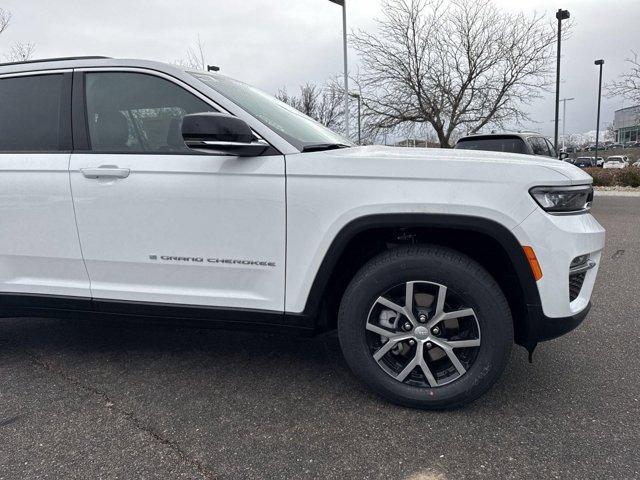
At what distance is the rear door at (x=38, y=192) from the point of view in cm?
286

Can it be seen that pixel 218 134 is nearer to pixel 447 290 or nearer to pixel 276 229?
pixel 276 229

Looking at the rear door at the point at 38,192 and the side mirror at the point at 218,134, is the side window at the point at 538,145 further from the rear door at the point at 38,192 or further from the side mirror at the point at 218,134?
the rear door at the point at 38,192

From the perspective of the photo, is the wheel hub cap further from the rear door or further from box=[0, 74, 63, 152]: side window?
box=[0, 74, 63, 152]: side window

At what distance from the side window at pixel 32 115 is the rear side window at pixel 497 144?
24.4 feet

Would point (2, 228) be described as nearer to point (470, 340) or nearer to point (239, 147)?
point (239, 147)

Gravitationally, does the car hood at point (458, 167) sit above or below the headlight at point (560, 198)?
above

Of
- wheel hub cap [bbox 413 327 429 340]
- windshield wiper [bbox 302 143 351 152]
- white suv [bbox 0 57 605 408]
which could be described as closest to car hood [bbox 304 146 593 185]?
white suv [bbox 0 57 605 408]

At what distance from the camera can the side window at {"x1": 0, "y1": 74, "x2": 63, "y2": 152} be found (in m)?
2.98

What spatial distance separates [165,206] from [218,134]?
0.53 meters

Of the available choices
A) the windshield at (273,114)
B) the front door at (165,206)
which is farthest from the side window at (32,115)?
the windshield at (273,114)

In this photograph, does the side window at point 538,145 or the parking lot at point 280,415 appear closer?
the parking lot at point 280,415

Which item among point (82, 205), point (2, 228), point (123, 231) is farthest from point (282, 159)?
point (2, 228)

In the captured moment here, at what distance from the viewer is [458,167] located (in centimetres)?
240

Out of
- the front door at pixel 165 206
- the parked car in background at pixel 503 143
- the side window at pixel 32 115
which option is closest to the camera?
the front door at pixel 165 206
